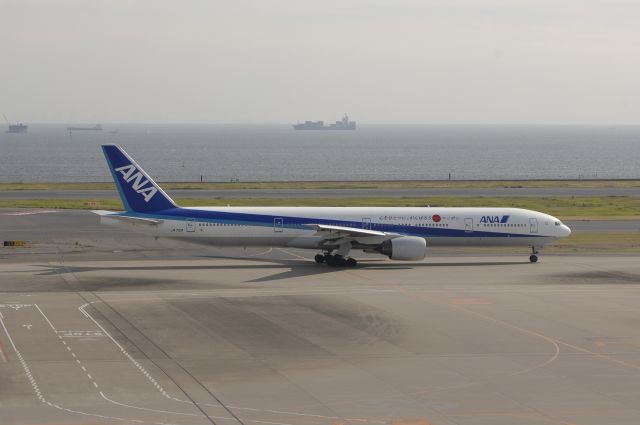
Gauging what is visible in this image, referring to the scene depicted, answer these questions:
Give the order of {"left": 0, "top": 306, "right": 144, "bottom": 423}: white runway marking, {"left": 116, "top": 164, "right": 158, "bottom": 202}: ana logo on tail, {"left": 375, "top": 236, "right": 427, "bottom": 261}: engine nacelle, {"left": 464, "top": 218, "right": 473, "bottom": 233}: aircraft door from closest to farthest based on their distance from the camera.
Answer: {"left": 0, "top": 306, "right": 144, "bottom": 423}: white runway marking < {"left": 375, "top": 236, "right": 427, "bottom": 261}: engine nacelle < {"left": 116, "top": 164, "right": 158, "bottom": 202}: ana logo on tail < {"left": 464, "top": 218, "right": 473, "bottom": 233}: aircraft door

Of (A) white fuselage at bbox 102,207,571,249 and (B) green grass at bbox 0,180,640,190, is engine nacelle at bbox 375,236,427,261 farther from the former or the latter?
(B) green grass at bbox 0,180,640,190

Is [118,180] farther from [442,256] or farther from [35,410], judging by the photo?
[35,410]

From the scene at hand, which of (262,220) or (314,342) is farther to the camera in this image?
(262,220)

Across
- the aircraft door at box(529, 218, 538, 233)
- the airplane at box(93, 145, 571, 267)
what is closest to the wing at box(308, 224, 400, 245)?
the airplane at box(93, 145, 571, 267)

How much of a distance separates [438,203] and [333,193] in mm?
18034

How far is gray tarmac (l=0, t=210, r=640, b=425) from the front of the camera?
89.8 ft

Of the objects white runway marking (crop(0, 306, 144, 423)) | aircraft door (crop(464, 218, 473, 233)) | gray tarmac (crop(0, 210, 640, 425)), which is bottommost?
white runway marking (crop(0, 306, 144, 423))

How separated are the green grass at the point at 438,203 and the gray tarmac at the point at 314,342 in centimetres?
3392

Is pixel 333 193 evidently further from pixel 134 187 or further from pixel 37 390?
pixel 37 390

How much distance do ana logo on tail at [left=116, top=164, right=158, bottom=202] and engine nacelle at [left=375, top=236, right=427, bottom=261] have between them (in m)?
14.9

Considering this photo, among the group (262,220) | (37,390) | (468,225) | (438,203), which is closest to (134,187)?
(262,220)

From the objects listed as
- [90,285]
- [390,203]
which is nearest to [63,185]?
[390,203]

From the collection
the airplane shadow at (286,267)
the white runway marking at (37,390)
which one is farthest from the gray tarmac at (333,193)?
the white runway marking at (37,390)

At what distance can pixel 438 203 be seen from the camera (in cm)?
9975
